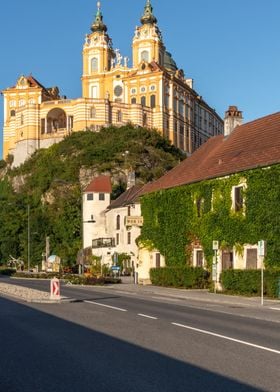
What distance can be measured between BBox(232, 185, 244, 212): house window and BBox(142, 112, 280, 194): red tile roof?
3.08 ft

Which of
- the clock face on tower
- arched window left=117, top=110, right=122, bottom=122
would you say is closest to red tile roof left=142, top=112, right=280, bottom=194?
arched window left=117, top=110, right=122, bottom=122

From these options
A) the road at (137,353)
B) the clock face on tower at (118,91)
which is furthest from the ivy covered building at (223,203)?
the clock face on tower at (118,91)

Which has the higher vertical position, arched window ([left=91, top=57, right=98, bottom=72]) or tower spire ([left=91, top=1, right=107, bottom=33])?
tower spire ([left=91, top=1, right=107, bottom=33])

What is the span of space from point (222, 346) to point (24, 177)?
107753 millimetres

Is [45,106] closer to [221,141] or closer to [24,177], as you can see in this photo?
[24,177]

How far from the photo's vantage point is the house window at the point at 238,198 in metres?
35.8

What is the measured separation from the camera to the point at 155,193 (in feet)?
151

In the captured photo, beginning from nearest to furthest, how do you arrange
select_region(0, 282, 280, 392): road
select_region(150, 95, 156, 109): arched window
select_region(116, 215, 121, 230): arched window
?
select_region(0, 282, 280, 392): road
select_region(116, 215, 121, 230): arched window
select_region(150, 95, 156, 109): arched window

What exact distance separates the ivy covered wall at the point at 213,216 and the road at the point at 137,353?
13.3 m

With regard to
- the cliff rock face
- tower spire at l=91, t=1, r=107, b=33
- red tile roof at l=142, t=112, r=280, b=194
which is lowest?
red tile roof at l=142, t=112, r=280, b=194

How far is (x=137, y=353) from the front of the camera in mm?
11992

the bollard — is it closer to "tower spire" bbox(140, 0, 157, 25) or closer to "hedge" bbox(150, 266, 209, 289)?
"hedge" bbox(150, 266, 209, 289)

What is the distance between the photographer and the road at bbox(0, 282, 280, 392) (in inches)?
365

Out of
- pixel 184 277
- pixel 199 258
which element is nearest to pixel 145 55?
pixel 199 258
